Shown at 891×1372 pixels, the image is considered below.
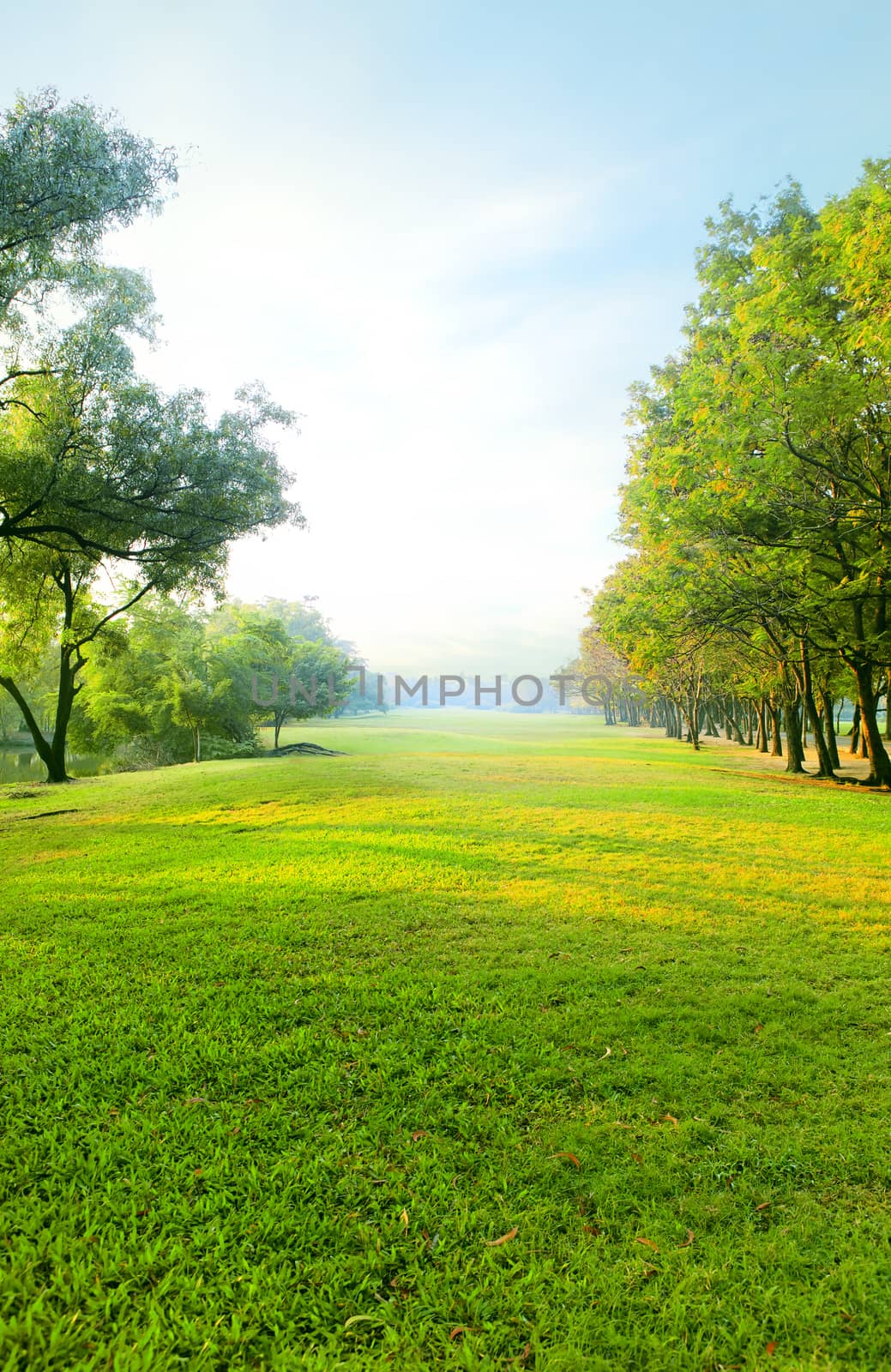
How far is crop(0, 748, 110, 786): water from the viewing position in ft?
89.1

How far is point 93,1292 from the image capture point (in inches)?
87.7

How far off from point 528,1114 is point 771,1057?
1704 mm

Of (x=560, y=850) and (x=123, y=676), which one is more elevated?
(x=123, y=676)

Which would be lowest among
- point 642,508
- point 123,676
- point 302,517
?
point 123,676

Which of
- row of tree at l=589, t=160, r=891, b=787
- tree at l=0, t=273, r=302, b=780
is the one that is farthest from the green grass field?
row of tree at l=589, t=160, r=891, b=787

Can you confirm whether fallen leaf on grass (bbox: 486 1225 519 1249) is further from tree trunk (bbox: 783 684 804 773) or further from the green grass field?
tree trunk (bbox: 783 684 804 773)

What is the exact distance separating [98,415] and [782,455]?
13.3 m

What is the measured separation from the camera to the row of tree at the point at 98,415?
29.2ft

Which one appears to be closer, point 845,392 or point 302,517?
point 845,392

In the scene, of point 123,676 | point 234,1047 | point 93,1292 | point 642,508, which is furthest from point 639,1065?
point 123,676

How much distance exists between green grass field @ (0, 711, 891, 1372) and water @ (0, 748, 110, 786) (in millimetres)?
23415

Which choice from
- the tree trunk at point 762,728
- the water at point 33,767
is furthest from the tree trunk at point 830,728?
the water at point 33,767

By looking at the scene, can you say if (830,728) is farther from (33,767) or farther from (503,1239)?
(33,767)

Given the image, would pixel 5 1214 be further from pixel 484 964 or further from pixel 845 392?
pixel 845 392
